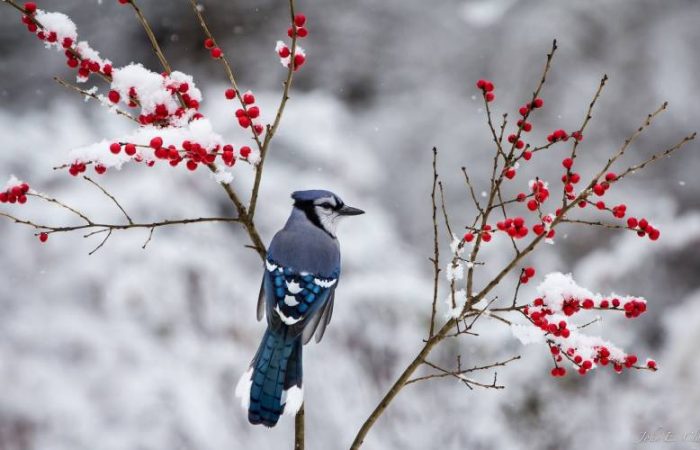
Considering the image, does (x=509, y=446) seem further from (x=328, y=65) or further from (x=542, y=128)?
(x=328, y=65)

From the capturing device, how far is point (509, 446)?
3.59 m

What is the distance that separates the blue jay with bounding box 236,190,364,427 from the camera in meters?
1.54

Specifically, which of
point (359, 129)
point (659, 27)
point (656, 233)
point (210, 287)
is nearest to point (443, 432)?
point (210, 287)

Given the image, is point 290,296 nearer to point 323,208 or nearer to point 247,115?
point 323,208

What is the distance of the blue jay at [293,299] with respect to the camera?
1.54 m

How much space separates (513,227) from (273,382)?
2.15ft

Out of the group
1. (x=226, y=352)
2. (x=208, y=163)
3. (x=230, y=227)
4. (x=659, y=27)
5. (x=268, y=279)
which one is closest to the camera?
(x=208, y=163)

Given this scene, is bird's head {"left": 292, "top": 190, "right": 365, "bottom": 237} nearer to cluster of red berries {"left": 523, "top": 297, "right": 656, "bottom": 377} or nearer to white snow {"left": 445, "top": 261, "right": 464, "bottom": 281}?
white snow {"left": 445, "top": 261, "right": 464, "bottom": 281}

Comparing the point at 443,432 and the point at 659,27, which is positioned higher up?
the point at 659,27

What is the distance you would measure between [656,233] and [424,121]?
3.10 m
